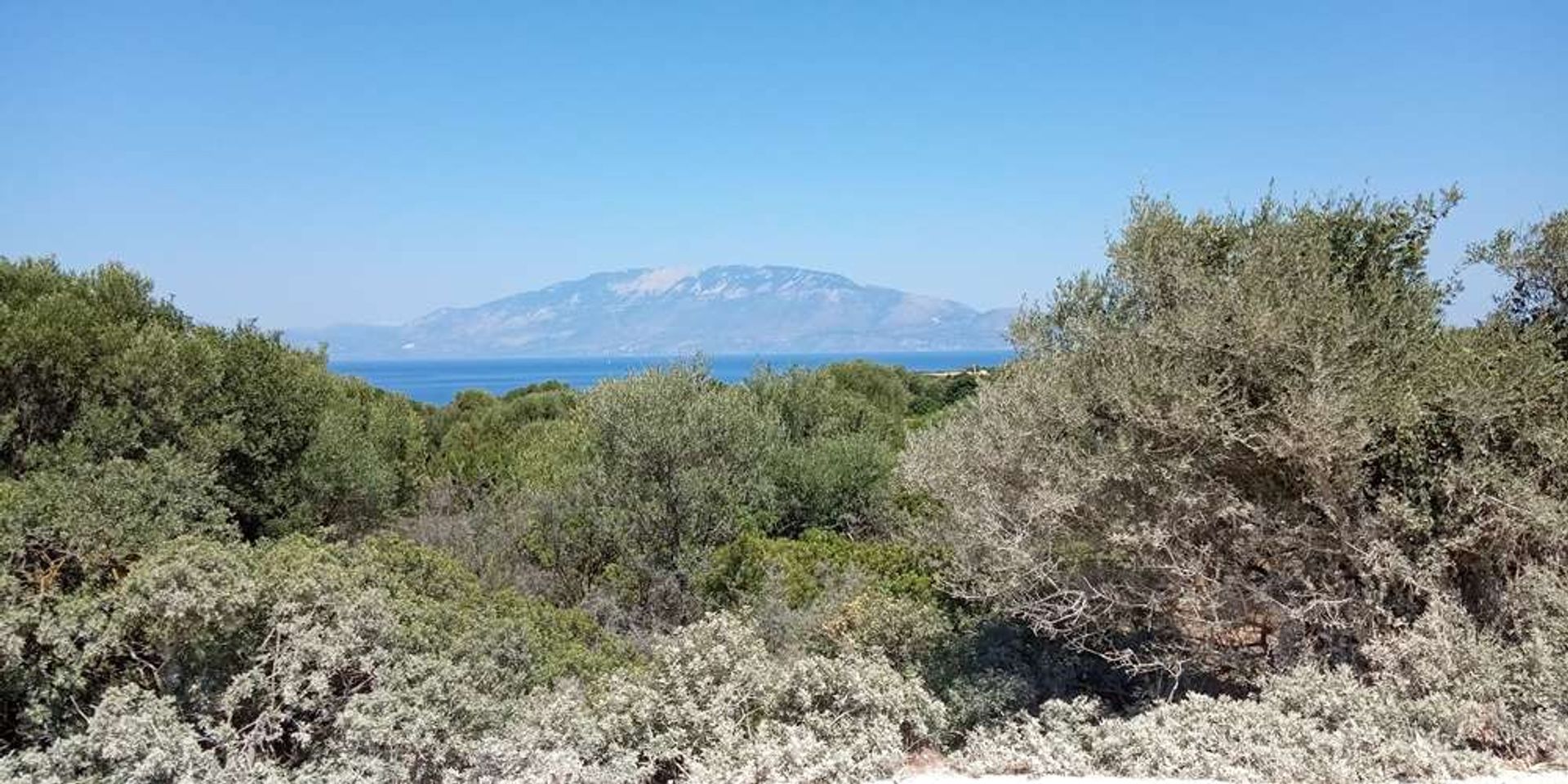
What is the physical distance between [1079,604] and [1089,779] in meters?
2.23

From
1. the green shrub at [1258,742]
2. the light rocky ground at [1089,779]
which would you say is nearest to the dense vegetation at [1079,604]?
the green shrub at [1258,742]

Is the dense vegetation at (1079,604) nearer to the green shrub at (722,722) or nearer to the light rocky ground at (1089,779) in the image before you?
the green shrub at (722,722)

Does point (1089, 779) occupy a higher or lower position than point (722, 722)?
lower

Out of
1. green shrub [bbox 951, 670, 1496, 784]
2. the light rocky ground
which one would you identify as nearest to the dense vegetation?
green shrub [bbox 951, 670, 1496, 784]

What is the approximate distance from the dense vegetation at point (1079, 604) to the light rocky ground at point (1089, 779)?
0.17 metres

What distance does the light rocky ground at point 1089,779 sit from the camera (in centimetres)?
613

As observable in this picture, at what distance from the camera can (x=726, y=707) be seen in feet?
24.6

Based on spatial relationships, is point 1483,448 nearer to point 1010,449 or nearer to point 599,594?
point 1010,449

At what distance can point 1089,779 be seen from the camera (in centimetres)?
658

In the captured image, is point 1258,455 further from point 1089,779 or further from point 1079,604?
point 1089,779

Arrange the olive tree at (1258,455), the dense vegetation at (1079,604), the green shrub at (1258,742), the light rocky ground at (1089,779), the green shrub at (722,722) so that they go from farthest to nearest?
1. the olive tree at (1258,455)
2. the dense vegetation at (1079,604)
3. the green shrub at (722,722)
4. the green shrub at (1258,742)
5. the light rocky ground at (1089,779)

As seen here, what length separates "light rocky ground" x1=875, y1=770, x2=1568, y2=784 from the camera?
6129 mm

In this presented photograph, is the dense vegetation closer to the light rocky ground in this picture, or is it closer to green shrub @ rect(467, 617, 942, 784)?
green shrub @ rect(467, 617, 942, 784)

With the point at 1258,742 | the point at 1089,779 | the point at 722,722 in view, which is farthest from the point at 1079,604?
the point at 722,722
